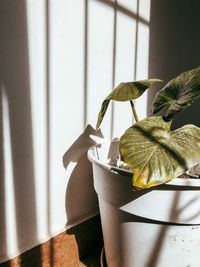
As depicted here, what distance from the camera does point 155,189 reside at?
63cm

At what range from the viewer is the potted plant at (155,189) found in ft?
1.90

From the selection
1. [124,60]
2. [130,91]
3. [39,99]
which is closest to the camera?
[130,91]

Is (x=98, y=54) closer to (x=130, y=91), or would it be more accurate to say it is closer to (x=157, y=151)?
(x=130, y=91)

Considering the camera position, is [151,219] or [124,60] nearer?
[151,219]

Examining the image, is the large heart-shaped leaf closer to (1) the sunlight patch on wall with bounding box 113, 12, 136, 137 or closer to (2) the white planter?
(2) the white planter

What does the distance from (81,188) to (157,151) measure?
1.60 feet

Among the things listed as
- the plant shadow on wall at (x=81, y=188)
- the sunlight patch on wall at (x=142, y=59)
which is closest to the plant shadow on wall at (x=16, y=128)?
the plant shadow on wall at (x=81, y=188)

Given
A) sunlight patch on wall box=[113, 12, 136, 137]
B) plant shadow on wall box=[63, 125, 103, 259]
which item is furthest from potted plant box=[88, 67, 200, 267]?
sunlight patch on wall box=[113, 12, 136, 137]

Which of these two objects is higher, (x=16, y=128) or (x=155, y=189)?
(x=16, y=128)

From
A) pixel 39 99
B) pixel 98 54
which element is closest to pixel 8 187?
pixel 39 99

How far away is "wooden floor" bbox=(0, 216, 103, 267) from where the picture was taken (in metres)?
0.86

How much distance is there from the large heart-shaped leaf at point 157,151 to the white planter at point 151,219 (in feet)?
0.19

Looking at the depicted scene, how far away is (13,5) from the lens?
719 millimetres

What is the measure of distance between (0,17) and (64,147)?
451 mm
